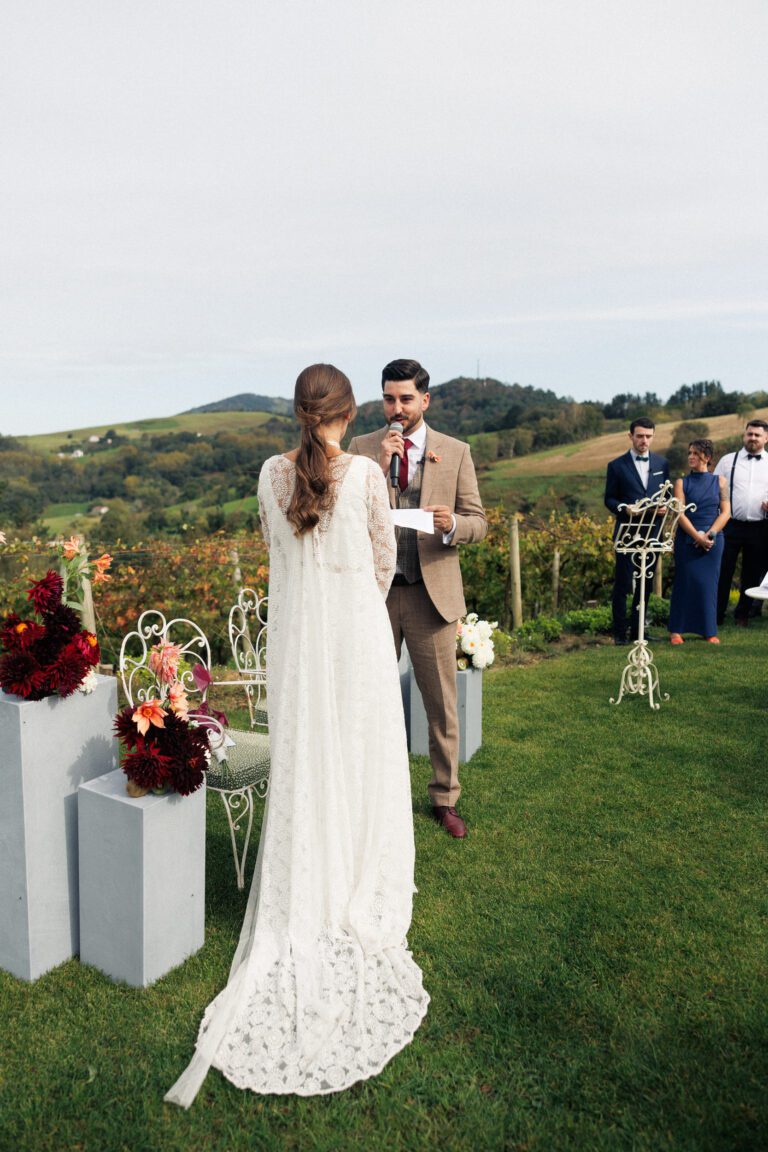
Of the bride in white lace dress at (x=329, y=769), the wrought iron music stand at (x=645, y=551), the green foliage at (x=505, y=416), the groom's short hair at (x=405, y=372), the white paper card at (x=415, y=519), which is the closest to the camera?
the bride in white lace dress at (x=329, y=769)

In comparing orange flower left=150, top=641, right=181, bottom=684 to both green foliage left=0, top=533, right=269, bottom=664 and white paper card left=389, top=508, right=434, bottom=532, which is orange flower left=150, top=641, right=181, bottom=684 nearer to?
white paper card left=389, top=508, right=434, bottom=532

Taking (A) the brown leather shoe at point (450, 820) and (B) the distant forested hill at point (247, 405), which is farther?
(B) the distant forested hill at point (247, 405)

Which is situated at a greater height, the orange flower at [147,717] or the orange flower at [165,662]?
the orange flower at [165,662]

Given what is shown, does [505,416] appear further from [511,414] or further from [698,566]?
[698,566]

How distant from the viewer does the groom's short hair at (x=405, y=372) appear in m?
3.77

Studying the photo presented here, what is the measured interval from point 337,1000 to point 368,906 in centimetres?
39

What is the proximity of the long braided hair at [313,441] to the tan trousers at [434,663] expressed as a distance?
1247mm

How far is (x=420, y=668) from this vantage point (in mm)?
4066

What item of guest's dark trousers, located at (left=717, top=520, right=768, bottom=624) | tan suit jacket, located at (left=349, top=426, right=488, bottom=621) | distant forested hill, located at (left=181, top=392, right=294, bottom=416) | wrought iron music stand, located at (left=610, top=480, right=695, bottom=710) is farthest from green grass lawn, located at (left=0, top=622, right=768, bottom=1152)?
distant forested hill, located at (left=181, top=392, right=294, bottom=416)

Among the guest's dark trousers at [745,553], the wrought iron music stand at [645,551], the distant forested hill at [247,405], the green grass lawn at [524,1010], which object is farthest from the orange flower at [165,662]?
the distant forested hill at [247,405]

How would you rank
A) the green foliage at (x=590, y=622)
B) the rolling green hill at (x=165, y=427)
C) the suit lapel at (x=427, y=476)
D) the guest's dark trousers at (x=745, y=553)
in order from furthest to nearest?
the rolling green hill at (x=165, y=427) → the green foliage at (x=590, y=622) → the guest's dark trousers at (x=745, y=553) → the suit lapel at (x=427, y=476)

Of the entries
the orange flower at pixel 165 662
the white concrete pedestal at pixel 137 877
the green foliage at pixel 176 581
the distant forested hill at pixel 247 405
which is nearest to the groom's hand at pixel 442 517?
the orange flower at pixel 165 662

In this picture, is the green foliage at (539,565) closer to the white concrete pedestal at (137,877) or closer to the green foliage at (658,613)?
the green foliage at (658,613)

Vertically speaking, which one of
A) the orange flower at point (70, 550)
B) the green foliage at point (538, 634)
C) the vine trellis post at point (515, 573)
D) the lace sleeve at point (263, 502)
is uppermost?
the lace sleeve at point (263, 502)
